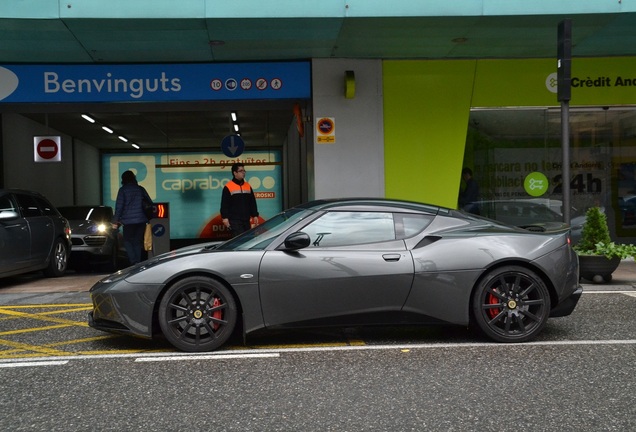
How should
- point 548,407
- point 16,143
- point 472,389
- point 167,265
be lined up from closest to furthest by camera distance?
1. point 548,407
2. point 472,389
3. point 167,265
4. point 16,143

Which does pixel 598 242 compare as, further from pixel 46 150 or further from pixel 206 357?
pixel 46 150

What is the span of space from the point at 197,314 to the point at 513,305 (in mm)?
2569

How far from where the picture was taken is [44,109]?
43.8ft

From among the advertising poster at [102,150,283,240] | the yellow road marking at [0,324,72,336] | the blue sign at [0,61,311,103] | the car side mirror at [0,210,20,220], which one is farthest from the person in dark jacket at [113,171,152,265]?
the advertising poster at [102,150,283,240]

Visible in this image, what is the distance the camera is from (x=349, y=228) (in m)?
6.07

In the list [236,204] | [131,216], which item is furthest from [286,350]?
[131,216]

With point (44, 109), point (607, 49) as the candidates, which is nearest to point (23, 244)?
point (44, 109)

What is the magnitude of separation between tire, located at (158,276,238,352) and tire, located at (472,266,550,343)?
79.6 inches

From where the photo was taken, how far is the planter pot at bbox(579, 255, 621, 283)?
32.3 feet

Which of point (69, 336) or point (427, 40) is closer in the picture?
point (69, 336)

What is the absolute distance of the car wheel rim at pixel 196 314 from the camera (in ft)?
18.7

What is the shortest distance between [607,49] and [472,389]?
33.2 ft

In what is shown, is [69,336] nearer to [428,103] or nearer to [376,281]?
[376,281]

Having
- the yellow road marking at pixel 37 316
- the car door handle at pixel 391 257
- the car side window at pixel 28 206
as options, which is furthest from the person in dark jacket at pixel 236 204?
the car door handle at pixel 391 257
